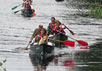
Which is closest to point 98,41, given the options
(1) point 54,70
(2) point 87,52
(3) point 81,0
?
(2) point 87,52

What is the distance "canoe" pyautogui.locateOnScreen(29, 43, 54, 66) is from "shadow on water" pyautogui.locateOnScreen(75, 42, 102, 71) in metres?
1.59

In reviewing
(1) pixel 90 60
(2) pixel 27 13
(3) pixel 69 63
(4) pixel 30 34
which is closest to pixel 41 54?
(3) pixel 69 63

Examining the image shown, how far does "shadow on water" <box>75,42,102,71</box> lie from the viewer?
22.1m

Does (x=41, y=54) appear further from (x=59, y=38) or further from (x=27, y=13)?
(x=27, y=13)

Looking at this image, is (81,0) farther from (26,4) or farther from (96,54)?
(96,54)

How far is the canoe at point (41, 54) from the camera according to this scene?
23.9 m

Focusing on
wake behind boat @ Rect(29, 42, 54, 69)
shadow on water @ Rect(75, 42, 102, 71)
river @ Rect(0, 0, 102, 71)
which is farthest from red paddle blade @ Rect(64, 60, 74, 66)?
wake behind boat @ Rect(29, 42, 54, 69)

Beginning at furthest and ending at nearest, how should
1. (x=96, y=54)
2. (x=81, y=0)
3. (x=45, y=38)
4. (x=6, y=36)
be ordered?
(x=81, y=0) < (x=6, y=36) < (x=96, y=54) < (x=45, y=38)

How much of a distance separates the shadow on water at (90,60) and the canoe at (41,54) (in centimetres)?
159

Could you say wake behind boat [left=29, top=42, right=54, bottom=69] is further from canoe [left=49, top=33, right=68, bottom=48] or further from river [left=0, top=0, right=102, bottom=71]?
canoe [left=49, top=33, right=68, bottom=48]

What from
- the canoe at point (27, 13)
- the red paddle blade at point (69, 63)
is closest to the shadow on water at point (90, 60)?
the red paddle blade at point (69, 63)

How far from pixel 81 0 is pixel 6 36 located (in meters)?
48.5

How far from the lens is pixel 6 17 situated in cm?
5103

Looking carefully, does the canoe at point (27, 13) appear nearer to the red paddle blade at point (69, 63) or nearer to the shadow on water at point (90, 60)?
the shadow on water at point (90, 60)
